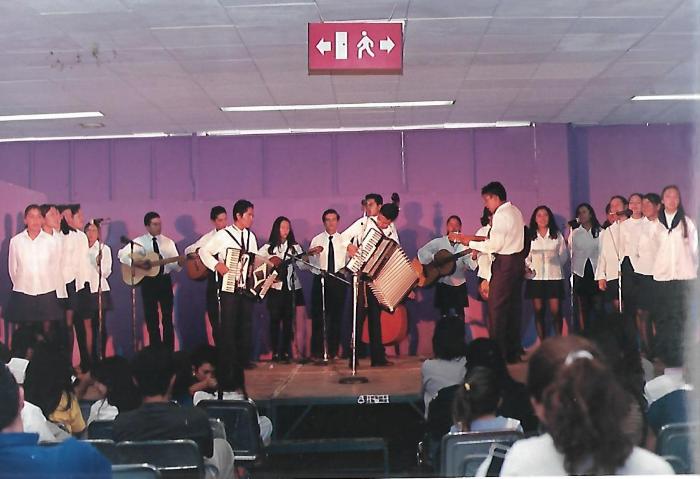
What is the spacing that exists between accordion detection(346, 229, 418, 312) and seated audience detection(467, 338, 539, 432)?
503 millimetres

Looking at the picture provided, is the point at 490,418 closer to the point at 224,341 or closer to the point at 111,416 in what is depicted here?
the point at 224,341

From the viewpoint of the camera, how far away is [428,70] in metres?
4.11

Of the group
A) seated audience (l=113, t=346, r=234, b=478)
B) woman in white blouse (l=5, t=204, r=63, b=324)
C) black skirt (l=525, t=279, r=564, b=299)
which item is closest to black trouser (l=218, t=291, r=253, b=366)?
seated audience (l=113, t=346, r=234, b=478)

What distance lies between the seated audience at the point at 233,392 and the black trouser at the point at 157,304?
12.1 inches

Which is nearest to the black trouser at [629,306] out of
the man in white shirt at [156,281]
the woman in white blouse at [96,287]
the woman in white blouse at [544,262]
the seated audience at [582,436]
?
the woman in white blouse at [544,262]

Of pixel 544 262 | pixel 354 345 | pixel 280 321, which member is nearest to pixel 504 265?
pixel 544 262

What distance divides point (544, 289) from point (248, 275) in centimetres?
157

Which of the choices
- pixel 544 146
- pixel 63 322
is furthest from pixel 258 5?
pixel 63 322

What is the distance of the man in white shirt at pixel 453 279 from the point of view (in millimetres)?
4266

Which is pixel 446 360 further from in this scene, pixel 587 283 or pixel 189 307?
pixel 189 307

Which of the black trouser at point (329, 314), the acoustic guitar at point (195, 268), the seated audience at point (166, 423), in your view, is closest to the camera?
the seated audience at point (166, 423)

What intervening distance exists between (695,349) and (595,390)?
1.18 metres

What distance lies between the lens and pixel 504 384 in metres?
3.95

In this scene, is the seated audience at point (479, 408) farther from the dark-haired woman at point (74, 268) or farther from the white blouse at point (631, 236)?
the dark-haired woman at point (74, 268)
